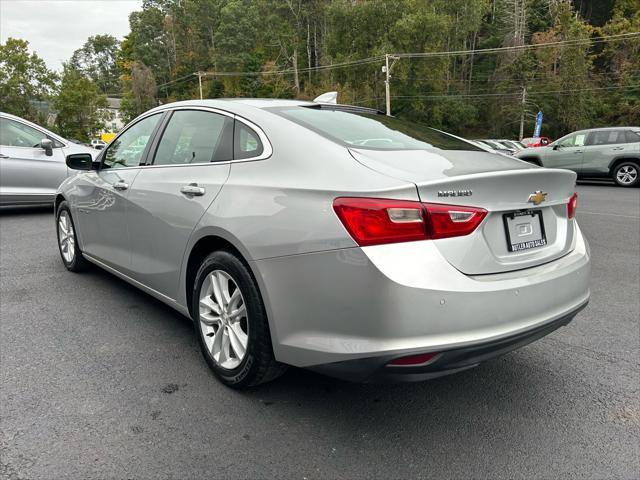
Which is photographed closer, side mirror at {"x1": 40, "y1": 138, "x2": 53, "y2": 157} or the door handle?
the door handle

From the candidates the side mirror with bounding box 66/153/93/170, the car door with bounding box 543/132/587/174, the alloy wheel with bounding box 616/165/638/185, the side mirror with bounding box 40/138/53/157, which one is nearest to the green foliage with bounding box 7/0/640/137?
the car door with bounding box 543/132/587/174

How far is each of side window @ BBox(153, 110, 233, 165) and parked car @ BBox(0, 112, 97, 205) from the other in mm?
5696

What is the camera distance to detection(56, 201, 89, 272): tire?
4.95 metres

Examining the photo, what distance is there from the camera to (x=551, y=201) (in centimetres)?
256

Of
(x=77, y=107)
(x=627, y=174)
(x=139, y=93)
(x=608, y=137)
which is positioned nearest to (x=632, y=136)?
(x=608, y=137)

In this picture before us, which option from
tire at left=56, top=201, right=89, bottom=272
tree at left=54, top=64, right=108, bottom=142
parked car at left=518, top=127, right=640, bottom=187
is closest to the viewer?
tire at left=56, top=201, right=89, bottom=272

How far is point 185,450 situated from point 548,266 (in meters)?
1.91

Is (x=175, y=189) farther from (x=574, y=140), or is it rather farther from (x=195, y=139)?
(x=574, y=140)

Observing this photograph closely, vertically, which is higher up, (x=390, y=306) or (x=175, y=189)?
(x=175, y=189)

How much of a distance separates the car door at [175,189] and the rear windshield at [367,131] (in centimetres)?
45

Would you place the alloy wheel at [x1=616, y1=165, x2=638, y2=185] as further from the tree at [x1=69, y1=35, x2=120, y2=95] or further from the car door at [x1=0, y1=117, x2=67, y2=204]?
the tree at [x1=69, y1=35, x2=120, y2=95]

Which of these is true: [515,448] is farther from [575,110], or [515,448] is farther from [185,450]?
[575,110]

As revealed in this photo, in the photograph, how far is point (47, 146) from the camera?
28.7 feet

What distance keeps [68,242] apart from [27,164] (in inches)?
176
